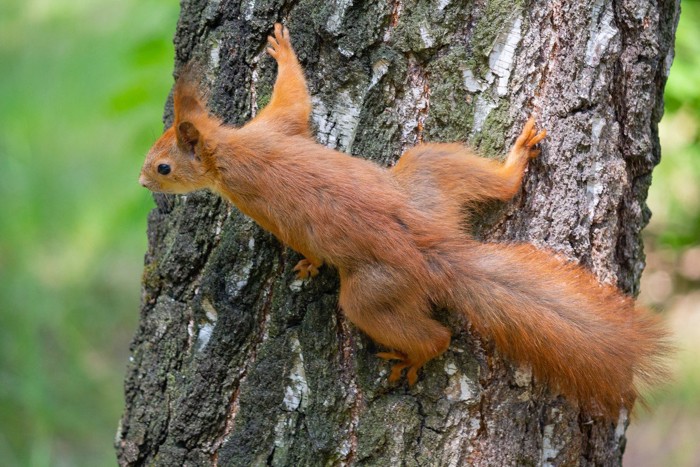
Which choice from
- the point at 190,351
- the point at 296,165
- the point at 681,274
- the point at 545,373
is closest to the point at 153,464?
the point at 190,351

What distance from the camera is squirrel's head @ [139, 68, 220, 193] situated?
2760 millimetres

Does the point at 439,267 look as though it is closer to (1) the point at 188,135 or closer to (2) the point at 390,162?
(2) the point at 390,162

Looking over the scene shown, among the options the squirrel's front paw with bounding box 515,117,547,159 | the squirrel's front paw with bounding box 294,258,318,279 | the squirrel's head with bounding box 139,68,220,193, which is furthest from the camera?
the squirrel's head with bounding box 139,68,220,193

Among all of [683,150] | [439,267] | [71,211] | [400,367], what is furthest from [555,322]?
[71,211]

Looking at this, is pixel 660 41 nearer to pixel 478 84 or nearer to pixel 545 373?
pixel 478 84

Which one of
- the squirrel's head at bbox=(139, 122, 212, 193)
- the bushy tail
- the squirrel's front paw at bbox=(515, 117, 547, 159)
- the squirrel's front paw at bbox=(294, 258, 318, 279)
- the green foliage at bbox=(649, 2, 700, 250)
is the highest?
the green foliage at bbox=(649, 2, 700, 250)

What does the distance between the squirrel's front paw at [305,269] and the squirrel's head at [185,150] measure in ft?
1.59

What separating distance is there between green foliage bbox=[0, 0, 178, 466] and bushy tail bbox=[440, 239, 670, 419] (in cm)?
217

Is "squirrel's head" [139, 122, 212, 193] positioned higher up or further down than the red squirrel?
higher up

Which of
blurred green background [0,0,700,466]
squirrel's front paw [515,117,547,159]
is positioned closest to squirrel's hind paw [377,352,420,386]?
squirrel's front paw [515,117,547,159]

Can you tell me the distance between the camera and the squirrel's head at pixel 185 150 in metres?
2.76

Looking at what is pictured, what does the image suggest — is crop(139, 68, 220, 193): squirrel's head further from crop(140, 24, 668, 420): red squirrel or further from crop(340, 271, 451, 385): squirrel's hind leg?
crop(340, 271, 451, 385): squirrel's hind leg

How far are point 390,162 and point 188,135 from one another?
798mm

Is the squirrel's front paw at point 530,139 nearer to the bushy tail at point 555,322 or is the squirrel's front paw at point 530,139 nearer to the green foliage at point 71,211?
the bushy tail at point 555,322
